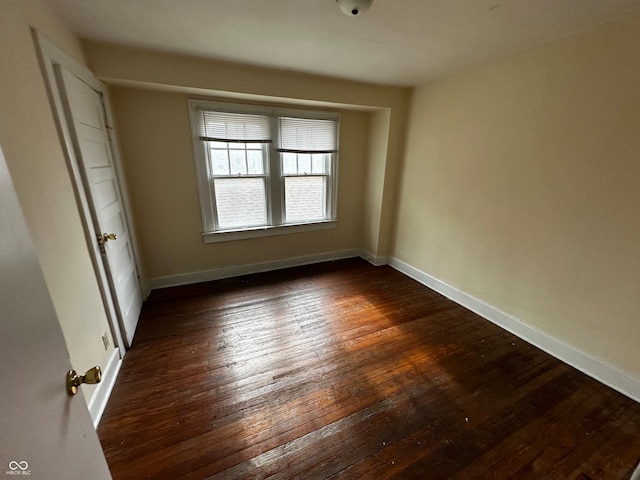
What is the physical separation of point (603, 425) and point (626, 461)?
209 millimetres

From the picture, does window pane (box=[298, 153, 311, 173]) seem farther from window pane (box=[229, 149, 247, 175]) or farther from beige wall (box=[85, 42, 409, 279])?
window pane (box=[229, 149, 247, 175])

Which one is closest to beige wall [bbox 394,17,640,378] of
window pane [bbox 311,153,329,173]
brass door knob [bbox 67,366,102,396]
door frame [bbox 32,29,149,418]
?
window pane [bbox 311,153,329,173]

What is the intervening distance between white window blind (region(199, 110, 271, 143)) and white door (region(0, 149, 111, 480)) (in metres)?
2.44

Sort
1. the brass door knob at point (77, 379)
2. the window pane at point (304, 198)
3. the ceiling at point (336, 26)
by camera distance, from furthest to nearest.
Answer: the window pane at point (304, 198), the ceiling at point (336, 26), the brass door knob at point (77, 379)

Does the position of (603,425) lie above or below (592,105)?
below

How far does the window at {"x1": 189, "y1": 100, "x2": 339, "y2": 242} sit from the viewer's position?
111 inches

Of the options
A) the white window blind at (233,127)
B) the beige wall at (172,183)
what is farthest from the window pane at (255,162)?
the beige wall at (172,183)

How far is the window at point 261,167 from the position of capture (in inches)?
111

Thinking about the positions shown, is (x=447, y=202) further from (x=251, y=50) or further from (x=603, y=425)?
(x=251, y=50)

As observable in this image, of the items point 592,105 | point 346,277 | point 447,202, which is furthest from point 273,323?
point 592,105

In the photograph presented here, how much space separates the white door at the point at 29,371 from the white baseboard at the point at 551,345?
286 centimetres

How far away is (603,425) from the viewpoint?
152cm

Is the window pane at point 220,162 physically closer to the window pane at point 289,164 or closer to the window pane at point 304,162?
the window pane at point 289,164

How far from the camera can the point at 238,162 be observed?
2994 mm
